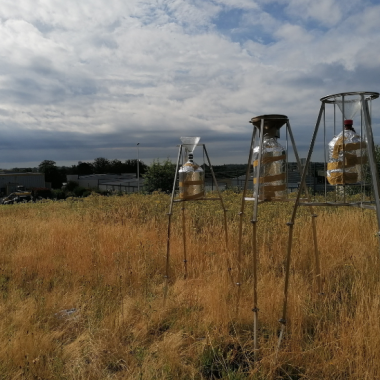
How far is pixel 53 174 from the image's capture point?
46.6 meters

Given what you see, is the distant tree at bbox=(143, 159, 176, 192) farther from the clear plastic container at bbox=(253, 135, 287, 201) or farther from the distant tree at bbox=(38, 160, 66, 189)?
the distant tree at bbox=(38, 160, 66, 189)

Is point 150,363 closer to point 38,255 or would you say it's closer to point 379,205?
point 379,205

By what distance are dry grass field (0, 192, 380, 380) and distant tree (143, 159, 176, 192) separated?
40.1 feet

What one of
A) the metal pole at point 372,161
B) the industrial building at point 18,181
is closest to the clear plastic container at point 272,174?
the metal pole at point 372,161

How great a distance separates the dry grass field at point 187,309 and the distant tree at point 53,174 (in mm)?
41961

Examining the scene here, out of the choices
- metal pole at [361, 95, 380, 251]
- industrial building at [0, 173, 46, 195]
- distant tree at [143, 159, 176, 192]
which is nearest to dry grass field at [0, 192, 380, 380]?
metal pole at [361, 95, 380, 251]

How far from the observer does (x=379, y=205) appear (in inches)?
83.6

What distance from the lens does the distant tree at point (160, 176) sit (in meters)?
18.5

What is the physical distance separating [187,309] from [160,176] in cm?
1536

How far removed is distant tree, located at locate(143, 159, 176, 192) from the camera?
18.5m

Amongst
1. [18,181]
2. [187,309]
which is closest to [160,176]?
[187,309]

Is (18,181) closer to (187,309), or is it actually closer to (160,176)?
(160,176)

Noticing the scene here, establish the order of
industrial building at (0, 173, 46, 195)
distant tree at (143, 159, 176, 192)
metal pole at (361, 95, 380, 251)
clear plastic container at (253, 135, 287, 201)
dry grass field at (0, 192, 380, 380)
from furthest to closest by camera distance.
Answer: industrial building at (0, 173, 46, 195)
distant tree at (143, 159, 176, 192)
clear plastic container at (253, 135, 287, 201)
dry grass field at (0, 192, 380, 380)
metal pole at (361, 95, 380, 251)

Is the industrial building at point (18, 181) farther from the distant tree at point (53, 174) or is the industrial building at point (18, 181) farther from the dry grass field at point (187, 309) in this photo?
the dry grass field at point (187, 309)
